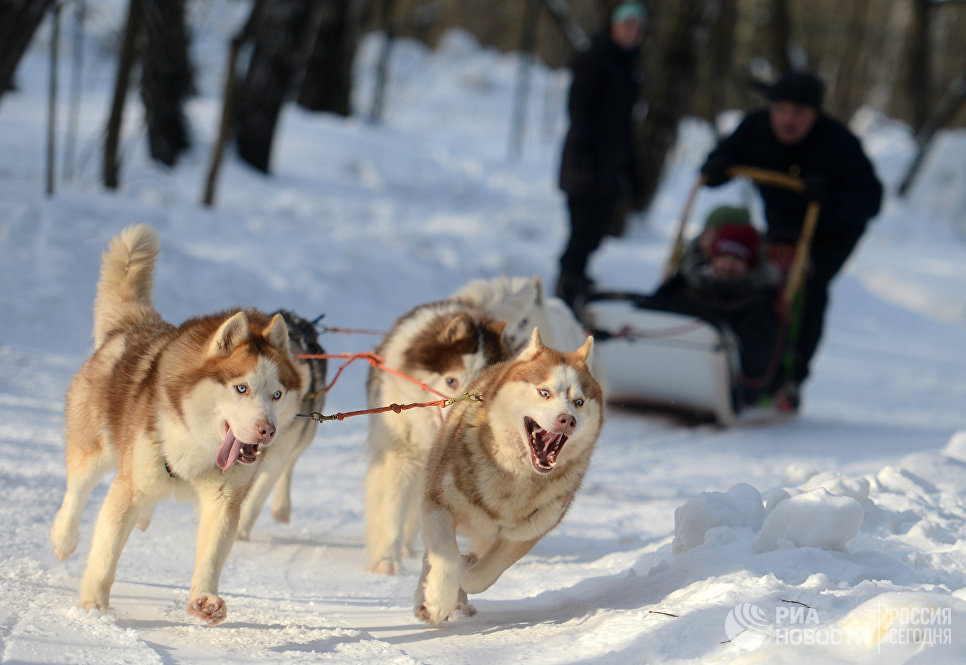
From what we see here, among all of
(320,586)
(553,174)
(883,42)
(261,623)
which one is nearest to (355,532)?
(320,586)

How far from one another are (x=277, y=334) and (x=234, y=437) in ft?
1.13

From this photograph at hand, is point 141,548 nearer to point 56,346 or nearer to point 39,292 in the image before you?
point 56,346

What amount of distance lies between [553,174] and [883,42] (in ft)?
54.4

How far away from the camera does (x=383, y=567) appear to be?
3629 millimetres

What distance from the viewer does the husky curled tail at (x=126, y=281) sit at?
10.7ft

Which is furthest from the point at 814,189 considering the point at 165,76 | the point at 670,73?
the point at 165,76

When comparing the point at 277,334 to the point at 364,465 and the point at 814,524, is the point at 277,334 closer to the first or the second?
the point at 814,524

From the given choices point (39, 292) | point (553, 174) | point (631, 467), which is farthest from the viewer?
point (553, 174)

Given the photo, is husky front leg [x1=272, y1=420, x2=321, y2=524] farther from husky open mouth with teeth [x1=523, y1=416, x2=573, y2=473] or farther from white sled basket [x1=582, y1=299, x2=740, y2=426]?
white sled basket [x1=582, y1=299, x2=740, y2=426]

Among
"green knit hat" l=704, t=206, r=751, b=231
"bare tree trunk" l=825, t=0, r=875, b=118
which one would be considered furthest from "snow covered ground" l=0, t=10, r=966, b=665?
"bare tree trunk" l=825, t=0, r=875, b=118

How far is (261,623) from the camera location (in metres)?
2.86

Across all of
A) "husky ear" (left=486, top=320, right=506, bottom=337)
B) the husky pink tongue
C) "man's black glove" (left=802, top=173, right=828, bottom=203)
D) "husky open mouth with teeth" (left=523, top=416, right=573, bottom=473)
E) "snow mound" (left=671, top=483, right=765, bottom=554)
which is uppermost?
"man's black glove" (left=802, top=173, right=828, bottom=203)

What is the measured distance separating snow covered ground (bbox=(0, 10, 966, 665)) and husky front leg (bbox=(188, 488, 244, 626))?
0.10 metres

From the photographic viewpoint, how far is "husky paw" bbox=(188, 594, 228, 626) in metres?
2.62
